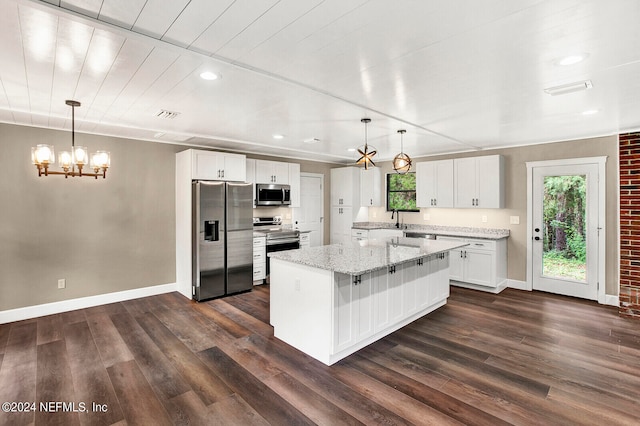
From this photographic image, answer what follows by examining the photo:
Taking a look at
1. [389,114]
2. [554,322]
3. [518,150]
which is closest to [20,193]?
[389,114]

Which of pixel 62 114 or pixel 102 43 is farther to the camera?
pixel 62 114

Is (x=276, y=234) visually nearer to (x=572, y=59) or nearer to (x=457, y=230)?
(x=457, y=230)

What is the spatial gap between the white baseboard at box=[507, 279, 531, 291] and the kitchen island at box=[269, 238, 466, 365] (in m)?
2.52

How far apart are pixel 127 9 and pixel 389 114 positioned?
8.73ft

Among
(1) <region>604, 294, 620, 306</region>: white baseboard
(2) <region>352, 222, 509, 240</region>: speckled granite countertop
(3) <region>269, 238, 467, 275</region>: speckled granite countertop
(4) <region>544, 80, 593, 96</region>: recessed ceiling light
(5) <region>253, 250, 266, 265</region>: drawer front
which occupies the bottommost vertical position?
(1) <region>604, 294, 620, 306</region>: white baseboard

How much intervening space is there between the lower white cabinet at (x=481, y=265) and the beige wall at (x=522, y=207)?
266 millimetres

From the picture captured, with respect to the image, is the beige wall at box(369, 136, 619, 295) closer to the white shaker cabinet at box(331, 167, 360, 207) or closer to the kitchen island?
the white shaker cabinet at box(331, 167, 360, 207)

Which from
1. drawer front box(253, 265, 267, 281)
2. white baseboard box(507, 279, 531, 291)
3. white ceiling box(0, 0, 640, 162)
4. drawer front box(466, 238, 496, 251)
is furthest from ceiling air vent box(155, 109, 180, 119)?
white baseboard box(507, 279, 531, 291)

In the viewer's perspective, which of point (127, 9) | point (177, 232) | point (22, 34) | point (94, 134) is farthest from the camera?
point (177, 232)

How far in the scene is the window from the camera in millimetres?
7035

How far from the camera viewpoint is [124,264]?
488 centimetres

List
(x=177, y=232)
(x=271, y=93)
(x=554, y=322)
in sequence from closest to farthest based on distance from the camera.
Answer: (x=271, y=93), (x=554, y=322), (x=177, y=232)

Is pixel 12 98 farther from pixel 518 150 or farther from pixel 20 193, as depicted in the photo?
pixel 518 150

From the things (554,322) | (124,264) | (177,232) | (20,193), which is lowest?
(554,322)
